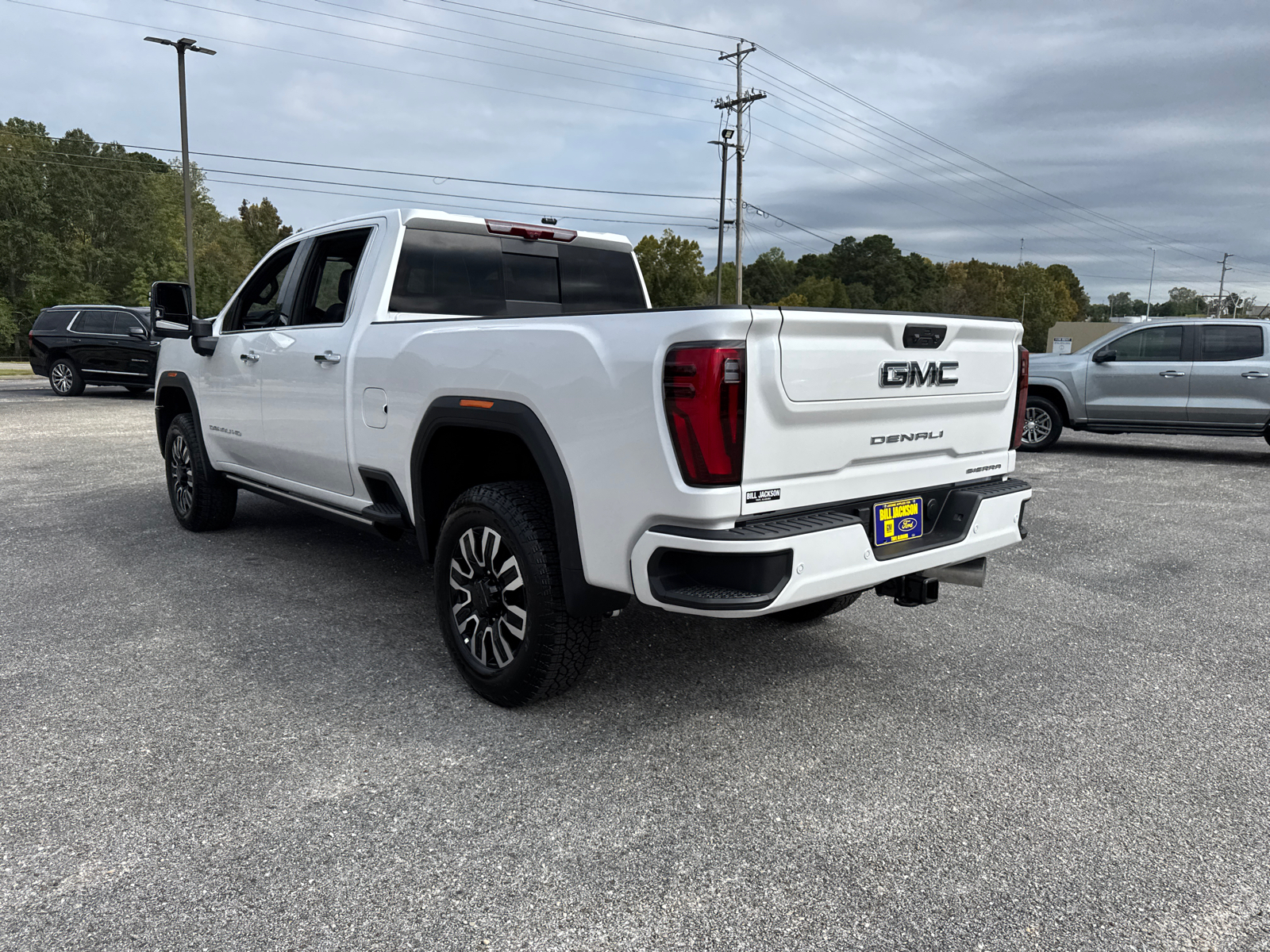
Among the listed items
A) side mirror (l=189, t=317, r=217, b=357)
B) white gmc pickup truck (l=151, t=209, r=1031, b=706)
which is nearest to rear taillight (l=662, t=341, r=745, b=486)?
white gmc pickup truck (l=151, t=209, r=1031, b=706)

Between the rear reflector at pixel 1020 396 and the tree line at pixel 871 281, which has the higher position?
the tree line at pixel 871 281

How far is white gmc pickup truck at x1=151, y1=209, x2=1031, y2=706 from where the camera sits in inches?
115

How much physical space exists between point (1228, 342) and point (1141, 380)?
104cm

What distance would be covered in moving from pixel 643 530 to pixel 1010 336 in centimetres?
198

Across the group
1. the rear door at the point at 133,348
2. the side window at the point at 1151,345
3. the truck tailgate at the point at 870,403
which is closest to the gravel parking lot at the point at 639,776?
the truck tailgate at the point at 870,403

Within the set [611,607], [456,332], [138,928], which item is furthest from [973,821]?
[456,332]

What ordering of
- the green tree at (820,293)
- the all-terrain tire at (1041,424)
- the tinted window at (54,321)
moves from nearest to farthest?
the all-terrain tire at (1041,424) → the tinted window at (54,321) → the green tree at (820,293)

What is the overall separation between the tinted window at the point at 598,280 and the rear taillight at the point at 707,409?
2.60m

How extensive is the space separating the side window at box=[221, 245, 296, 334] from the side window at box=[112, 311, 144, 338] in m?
14.8

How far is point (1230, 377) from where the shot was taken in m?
11.5

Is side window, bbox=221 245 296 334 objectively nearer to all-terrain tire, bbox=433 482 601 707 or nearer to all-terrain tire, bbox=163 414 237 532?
all-terrain tire, bbox=163 414 237 532

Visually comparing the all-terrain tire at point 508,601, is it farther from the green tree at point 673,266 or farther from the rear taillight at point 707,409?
the green tree at point 673,266

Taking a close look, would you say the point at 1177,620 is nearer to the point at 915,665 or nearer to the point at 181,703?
the point at 915,665

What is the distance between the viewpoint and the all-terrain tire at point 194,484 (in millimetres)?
6473
